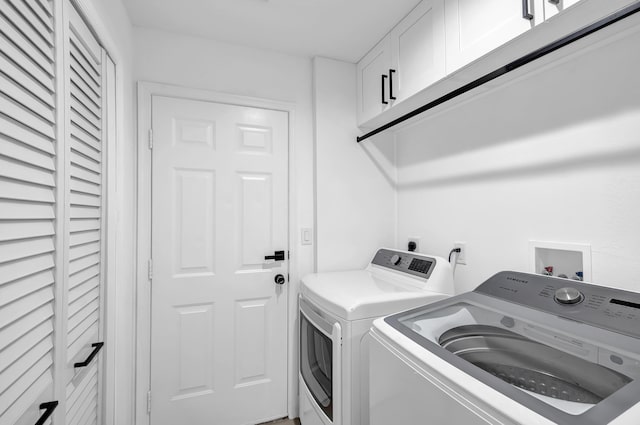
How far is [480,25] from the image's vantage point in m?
1.18

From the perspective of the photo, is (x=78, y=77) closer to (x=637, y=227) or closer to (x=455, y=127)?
(x=455, y=127)

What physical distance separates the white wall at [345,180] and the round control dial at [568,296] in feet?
4.16

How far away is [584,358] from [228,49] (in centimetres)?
230

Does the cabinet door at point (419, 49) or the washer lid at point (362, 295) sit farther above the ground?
the cabinet door at point (419, 49)

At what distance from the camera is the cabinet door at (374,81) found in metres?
1.83

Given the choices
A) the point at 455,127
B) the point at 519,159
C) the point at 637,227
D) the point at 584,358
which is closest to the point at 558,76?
the point at 519,159

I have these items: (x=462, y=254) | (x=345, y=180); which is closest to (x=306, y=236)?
(x=345, y=180)

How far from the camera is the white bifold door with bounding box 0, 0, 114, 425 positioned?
2.25 feet

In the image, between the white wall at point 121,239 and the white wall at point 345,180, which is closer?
the white wall at point 121,239

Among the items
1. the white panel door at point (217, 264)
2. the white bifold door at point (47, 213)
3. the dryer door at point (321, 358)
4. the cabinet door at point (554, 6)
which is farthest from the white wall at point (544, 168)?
the white bifold door at point (47, 213)

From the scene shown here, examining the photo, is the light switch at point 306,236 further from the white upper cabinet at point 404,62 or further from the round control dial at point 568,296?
the round control dial at point 568,296

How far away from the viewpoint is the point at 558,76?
122 centimetres

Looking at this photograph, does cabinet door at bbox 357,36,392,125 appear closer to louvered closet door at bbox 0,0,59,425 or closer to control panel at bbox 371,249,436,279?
control panel at bbox 371,249,436,279

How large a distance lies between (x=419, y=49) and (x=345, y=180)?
94cm
